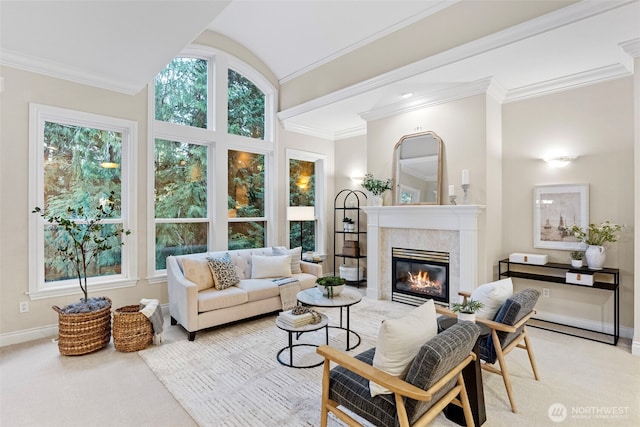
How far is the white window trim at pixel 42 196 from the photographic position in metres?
3.36

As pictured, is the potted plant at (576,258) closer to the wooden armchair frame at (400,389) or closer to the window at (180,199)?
the wooden armchair frame at (400,389)

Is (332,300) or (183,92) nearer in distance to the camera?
(332,300)

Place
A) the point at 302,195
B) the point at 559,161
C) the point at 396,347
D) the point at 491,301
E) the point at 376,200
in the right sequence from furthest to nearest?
the point at 302,195 → the point at 376,200 → the point at 559,161 → the point at 491,301 → the point at 396,347

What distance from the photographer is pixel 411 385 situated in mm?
1502

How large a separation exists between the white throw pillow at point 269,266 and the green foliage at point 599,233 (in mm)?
3569

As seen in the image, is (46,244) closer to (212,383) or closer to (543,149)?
(212,383)

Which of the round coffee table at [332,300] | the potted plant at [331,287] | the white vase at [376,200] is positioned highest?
the white vase at [376,200]

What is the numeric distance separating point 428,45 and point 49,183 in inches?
180

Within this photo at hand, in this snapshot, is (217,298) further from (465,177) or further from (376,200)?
(465,177)

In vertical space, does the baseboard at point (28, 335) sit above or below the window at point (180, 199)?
below

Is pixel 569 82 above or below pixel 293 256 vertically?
above

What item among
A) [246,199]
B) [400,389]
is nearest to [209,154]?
[246,199]

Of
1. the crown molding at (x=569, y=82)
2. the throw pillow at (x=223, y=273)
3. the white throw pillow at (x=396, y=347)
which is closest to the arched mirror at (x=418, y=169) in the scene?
the crown molding at (x=569, y=82)

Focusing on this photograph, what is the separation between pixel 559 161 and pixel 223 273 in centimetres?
428
